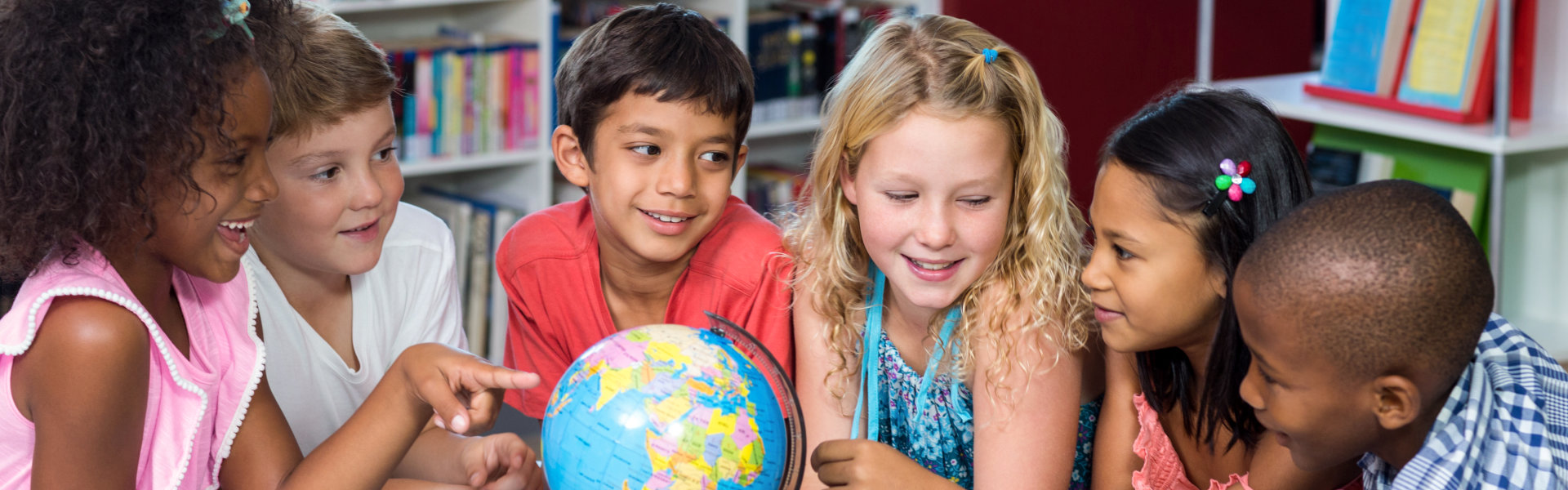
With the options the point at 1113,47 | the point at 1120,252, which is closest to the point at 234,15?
the point at 1120,252

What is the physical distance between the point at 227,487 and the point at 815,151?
0.96 meters

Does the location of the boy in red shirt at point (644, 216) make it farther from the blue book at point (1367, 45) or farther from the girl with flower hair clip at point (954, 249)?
the blue book at point (1367, 45)

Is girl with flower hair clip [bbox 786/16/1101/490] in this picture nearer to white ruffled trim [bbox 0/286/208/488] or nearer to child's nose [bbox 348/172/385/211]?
child's nose [bbox 348/172/385/211]

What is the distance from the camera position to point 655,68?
195 cm

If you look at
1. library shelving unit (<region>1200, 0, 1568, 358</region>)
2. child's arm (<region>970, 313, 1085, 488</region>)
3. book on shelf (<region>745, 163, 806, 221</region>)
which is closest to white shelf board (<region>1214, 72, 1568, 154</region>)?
library shelving unit (<region>1200, 0, 1568, 358</region>)

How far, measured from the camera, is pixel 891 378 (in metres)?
2.08

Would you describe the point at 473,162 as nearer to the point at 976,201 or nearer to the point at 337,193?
the point at 337,193

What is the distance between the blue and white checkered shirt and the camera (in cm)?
141

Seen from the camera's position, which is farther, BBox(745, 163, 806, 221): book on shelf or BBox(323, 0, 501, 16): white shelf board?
BBox(745, 163, 806, 221): book on shelf

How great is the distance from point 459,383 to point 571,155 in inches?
26.0

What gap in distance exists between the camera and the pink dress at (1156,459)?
5.89 feet

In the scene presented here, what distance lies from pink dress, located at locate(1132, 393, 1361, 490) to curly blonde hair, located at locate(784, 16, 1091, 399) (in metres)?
0.15

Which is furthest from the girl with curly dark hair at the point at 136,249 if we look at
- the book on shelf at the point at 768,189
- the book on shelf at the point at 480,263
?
the book on shelf at the point at 768,189

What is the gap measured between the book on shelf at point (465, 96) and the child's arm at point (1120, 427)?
2.45 metres
